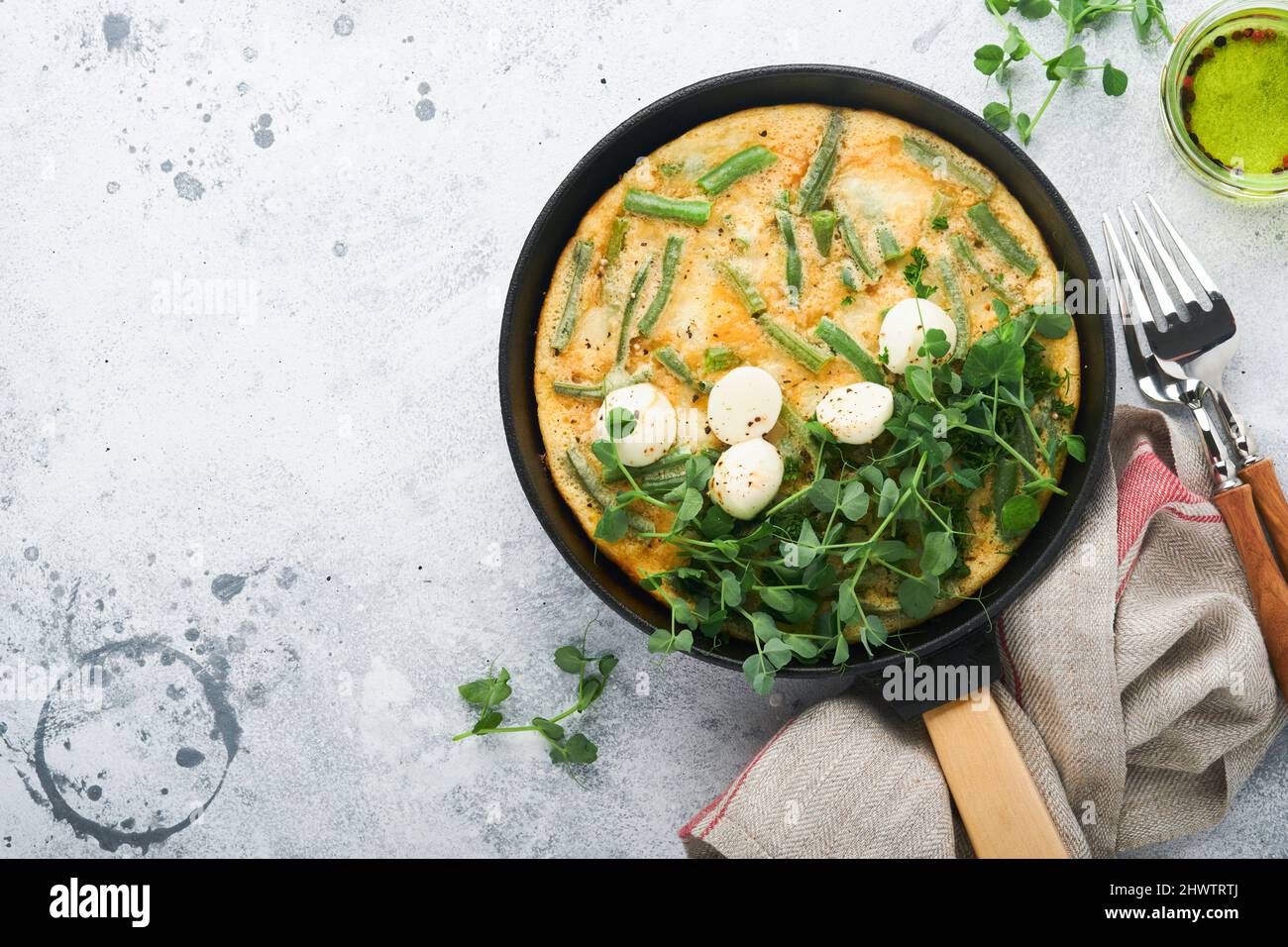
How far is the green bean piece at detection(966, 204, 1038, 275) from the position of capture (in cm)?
222

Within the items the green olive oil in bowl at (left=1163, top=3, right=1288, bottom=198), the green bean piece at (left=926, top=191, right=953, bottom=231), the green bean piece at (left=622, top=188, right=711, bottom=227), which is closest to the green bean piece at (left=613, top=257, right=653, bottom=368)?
the green bean piece at (left=622, top=188, right=711, bottom=227)

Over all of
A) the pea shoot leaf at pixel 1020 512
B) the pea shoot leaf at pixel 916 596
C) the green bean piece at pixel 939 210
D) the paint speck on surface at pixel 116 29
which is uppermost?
the paint speck on surface at pixel 116 29

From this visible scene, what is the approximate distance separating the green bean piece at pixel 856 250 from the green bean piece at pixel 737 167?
22 cm

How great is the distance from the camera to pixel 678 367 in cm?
222

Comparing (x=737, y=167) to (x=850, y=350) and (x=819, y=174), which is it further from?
(x=850, y=350)

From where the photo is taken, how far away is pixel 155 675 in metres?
2.64

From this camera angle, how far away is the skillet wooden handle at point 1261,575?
230cm

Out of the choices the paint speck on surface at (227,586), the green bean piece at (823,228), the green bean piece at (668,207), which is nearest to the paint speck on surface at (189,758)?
the paint speck on surface at (227,586)

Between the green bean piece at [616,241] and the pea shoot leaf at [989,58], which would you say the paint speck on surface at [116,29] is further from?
the pea shoot leaf at [989,58]

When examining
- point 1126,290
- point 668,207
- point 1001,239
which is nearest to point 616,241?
point 668,207

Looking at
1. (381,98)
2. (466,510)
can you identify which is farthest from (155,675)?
(381,98)

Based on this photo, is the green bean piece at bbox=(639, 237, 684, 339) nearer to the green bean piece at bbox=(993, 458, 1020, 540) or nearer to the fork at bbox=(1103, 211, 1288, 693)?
the green bean piece at bbox=(993, 458, 1020, 540)

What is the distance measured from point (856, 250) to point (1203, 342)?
84cm

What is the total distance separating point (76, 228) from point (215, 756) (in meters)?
→ 1.40
